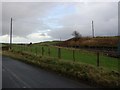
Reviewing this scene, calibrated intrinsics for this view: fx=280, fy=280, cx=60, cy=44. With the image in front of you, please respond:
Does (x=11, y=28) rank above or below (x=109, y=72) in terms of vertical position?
above

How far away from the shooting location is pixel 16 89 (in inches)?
528

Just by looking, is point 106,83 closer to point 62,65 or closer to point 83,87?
point 83,87

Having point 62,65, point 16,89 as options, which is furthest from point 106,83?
point 62,65

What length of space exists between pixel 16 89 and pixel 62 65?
8.74 metres

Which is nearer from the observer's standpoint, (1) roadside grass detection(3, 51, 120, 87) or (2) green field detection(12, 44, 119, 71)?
(1) roadside grass detection(3, 51, 120, 87)

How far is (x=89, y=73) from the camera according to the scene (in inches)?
658

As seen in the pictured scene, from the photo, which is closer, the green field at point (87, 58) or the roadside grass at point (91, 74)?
the roadside grass at point (91, 74)

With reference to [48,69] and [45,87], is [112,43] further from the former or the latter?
[45,87]

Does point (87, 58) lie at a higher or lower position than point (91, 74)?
higher

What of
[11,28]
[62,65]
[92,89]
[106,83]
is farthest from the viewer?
[11,28]

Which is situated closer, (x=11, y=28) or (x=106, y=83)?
(x=106, y=83)

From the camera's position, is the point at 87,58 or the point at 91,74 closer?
the point at 91,74

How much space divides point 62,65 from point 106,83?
772cm

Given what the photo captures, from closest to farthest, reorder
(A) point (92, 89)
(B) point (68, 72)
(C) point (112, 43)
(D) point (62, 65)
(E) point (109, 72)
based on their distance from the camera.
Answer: (A) point (92, 89) → (E) point (109, 72) → (B) point (68, 72) → (D) point (62, 65) → (C) point (112, 43)
